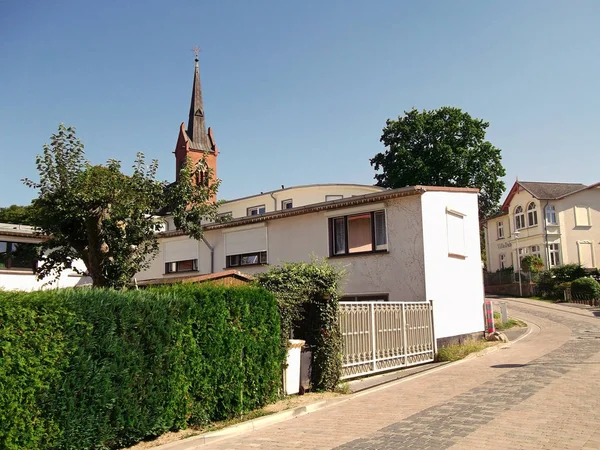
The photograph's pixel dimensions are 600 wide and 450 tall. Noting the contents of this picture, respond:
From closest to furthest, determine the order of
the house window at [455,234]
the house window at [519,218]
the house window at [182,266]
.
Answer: the house window at [455,234] → the house window at [182,266] → the house window at [519,218]

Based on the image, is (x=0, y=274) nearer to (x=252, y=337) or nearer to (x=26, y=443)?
(x=252, y=337)

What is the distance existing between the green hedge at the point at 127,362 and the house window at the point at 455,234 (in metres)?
10.9

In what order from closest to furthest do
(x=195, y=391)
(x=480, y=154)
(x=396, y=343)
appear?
(x=195, y=391) → (x=396, y=343) → (x=480, y=154)

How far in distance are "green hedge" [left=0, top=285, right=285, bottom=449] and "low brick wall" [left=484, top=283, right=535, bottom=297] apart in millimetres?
40441

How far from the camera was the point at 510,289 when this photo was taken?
48.7 metres

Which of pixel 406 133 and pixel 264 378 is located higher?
pixel 406 133

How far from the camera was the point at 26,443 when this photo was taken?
652cm

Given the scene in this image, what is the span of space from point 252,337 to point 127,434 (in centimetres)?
302

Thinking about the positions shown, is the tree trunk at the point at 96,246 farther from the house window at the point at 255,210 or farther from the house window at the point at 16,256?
the house window at the point at 255,210

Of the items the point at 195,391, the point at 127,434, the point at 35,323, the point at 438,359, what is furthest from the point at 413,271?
the point at 35,323

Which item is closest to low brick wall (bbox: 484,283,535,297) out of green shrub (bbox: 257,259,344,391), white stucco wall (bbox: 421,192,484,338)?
white stucco wall (bbox: 421,192,484,338)

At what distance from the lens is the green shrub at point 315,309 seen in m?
11.7

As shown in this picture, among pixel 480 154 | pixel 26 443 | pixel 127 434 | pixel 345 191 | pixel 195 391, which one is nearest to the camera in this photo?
pixel 26 443

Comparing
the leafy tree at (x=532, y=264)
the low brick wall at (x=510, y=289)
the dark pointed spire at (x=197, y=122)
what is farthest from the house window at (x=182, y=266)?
the dark pointed spire at (x=197, y=122)
